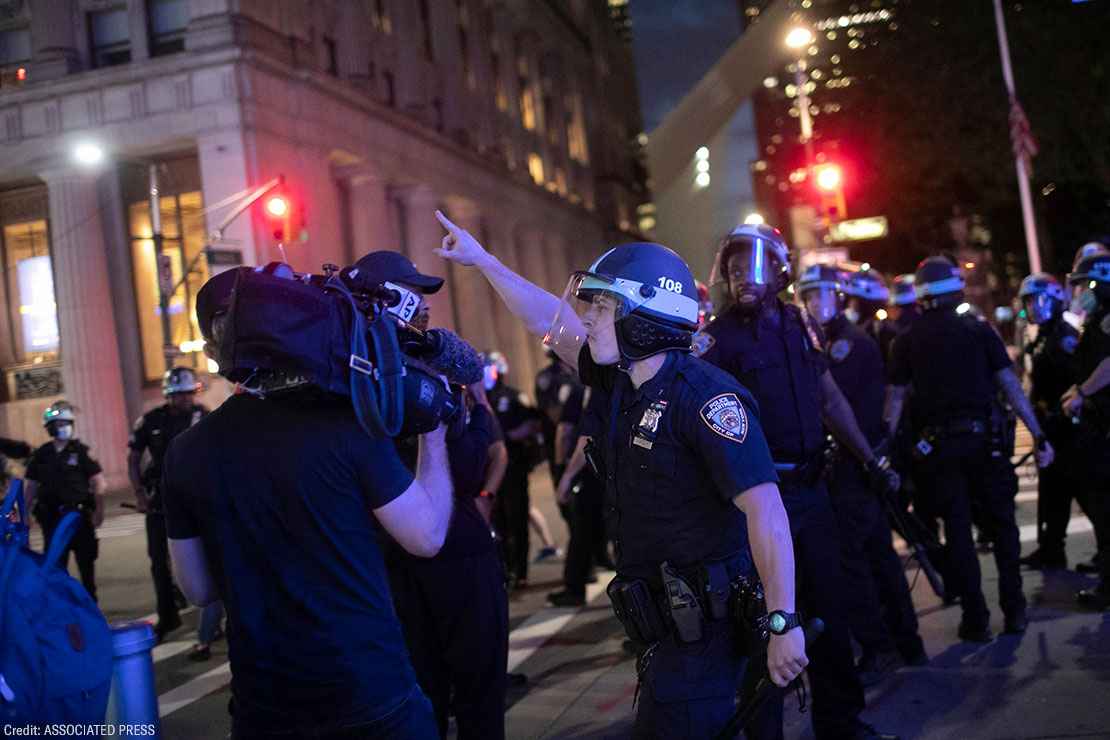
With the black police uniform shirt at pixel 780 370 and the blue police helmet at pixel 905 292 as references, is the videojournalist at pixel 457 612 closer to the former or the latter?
the black police uniform shirt at pixel 780 370

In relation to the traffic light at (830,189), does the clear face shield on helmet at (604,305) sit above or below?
below

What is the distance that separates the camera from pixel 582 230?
193ft

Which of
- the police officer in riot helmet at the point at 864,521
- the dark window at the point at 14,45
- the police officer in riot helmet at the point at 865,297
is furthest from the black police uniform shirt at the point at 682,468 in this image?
the dark window at the point at 14,45

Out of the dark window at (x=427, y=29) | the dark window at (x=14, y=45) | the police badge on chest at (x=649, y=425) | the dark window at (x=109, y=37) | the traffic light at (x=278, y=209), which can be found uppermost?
the dark window at (x=427, y=29)

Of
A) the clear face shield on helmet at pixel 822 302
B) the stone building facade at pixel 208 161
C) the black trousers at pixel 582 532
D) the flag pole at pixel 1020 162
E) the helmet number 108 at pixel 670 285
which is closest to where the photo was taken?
the helmet number 108 at pixel 670 285

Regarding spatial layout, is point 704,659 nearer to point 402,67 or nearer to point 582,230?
point 402,67

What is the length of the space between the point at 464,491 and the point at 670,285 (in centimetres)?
165

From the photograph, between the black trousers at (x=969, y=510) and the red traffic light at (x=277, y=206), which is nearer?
the black trousers at (x=969, y=510)

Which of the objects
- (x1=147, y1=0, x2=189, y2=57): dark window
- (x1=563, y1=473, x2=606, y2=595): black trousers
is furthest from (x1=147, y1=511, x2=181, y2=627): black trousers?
(x1=147, y1=0, x2=189, y2=57): dark window

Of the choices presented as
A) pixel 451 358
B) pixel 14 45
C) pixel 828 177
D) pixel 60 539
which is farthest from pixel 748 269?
pixel 828 177

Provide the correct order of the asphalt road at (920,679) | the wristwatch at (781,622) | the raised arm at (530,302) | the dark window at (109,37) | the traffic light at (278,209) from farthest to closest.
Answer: the dark window at (109,37), the traffic light at (278,209), the asphalt road at (920,679), the raised arm at (530,302), the wristwatch at (781,622)

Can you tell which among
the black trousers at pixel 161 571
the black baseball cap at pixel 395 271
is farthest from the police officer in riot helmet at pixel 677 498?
the black trousers at pixel 161 571

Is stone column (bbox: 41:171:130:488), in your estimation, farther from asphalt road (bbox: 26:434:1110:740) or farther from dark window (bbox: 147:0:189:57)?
asphalt road (bbox: 26:434:1110:740)

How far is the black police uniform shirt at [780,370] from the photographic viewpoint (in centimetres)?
475
